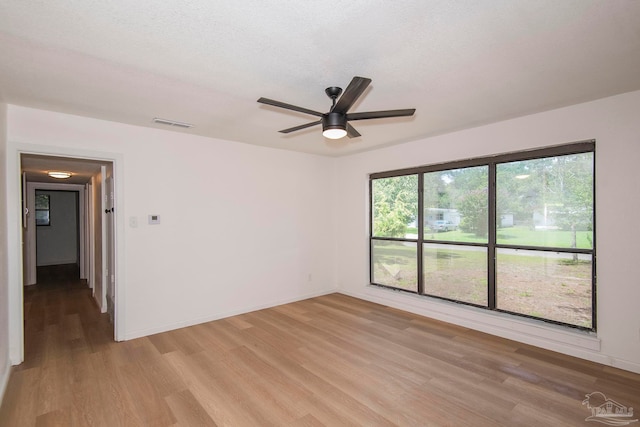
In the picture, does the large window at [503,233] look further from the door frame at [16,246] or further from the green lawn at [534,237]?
the door frame at [16,246]

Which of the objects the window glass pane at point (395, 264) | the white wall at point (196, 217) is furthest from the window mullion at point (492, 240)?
the white wall at point (196, 217)

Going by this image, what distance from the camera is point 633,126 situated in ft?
9.32

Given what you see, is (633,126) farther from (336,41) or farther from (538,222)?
(336,41)

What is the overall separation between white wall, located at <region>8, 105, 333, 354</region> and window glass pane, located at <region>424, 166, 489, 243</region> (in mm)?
2012

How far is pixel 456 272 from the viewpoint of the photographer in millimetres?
4277

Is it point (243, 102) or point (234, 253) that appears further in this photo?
point (234, 253)

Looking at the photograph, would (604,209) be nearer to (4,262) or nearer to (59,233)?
(4,262)

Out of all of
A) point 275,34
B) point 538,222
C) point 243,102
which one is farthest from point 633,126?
point 243,102

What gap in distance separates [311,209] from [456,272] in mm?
2575

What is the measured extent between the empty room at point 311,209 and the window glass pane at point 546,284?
2 cm

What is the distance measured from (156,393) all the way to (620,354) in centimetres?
422

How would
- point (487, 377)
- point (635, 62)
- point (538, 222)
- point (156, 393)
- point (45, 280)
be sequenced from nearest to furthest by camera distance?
point (635, 62), point (156, 393), point (487, 377), point (538, 222), point (45, 280)

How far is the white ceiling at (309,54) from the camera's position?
167cm

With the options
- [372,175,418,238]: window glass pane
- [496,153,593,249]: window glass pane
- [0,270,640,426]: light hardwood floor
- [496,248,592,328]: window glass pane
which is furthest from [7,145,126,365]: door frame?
[496,248,592,328]: window glass pane
